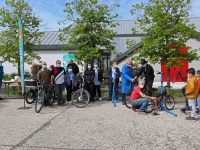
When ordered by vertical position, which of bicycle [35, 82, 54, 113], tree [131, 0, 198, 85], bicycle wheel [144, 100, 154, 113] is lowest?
bicycle wheel [144, 100, 154, 113]

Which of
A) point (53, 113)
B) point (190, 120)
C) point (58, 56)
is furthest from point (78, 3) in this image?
point (58, 56)

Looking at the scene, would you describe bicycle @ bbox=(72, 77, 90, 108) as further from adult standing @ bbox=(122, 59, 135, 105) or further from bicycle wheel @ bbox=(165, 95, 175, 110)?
bicycle wheel @ bbox=(165, 95, 175, 110)

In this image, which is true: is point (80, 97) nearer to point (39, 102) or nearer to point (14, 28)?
point (39, 102)

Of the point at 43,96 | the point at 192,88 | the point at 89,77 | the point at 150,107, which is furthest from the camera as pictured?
the point at 89,77

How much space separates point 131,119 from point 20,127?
3100 millimetres

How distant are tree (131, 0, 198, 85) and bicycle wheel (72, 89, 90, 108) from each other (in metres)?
4.14

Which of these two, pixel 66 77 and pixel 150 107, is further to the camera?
pixel 66 77

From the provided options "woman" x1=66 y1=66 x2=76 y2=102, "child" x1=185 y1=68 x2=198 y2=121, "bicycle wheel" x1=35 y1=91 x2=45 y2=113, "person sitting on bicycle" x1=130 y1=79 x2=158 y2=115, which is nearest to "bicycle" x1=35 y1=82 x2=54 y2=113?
"bicycle wheel" x1=35 y1=91 x2=45 y2=113

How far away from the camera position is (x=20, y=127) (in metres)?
6.02

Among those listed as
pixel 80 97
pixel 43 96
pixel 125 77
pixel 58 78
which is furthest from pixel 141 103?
pixel 43 96

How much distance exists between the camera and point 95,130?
18.7 feet

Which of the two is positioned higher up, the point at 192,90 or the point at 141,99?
the point at 192,90

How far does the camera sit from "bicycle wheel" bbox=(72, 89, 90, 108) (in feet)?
28.3

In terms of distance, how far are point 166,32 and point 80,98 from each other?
516 cm
